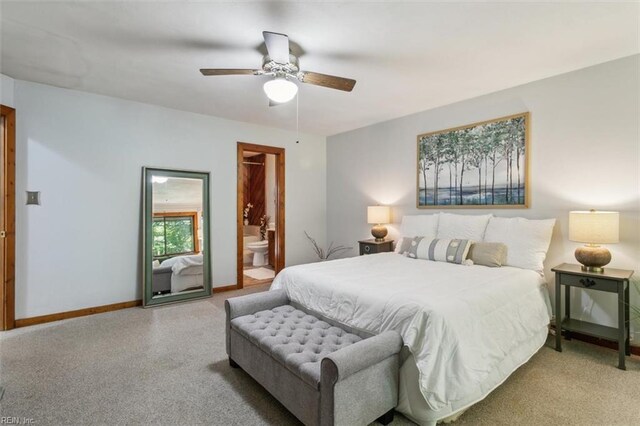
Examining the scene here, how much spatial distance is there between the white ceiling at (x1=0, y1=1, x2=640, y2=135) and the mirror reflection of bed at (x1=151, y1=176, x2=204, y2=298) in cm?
125

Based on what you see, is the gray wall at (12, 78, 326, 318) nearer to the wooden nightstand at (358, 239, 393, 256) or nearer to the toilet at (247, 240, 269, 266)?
the toilet at (247, 240, 269, 266)

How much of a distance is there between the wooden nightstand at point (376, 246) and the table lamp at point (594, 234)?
7.16ft

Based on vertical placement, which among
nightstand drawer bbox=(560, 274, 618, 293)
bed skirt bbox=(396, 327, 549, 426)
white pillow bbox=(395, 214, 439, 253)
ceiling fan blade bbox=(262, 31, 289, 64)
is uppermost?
ceiling fan blade bbox=(262, 31, 289, 64)

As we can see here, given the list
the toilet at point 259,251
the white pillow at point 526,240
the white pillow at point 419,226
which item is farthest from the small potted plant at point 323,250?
the white pillow at point 526,240

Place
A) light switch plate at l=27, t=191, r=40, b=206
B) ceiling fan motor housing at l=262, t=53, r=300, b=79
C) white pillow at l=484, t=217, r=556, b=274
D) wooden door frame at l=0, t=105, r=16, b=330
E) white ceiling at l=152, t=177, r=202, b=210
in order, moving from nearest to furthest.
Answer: ceiling fan motor housing at l=262, t=53, r=300, b=79 < white pillow at l=484, t=217, r=556, b=274 < wooden door frame at l=0, t=105, r=16, b=330 < light switch plate at l=27, t=191, r=40, b=206 < white ceiling at l=152, t=177, r=202, b=210

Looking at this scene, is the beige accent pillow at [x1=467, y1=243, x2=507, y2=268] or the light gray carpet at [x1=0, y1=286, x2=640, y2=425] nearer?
the light gray carpet at [x1=0, y1=286, x2=640, y2=425]

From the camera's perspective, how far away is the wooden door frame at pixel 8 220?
10.2 ft

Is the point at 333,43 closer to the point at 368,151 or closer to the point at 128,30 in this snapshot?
the point at 128,30

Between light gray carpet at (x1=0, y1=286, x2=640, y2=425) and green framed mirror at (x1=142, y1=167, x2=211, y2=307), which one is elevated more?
green framed mirror at (x1=142, y1=167, x2=211, y2=307)

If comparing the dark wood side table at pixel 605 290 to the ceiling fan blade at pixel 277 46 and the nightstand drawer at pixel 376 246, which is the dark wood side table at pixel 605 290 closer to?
the nightstand drawer at pixel 376 246

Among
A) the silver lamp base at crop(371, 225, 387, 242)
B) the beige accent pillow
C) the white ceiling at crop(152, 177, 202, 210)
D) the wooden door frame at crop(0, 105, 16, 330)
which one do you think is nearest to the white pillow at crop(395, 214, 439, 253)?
the silver lamp base at crop(371, 225, 387, 242)

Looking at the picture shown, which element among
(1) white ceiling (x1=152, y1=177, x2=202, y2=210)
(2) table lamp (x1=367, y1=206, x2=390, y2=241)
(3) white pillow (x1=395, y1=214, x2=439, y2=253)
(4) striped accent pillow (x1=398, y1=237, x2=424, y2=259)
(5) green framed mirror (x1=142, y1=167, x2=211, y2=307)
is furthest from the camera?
(2) table lamp (x1=367, y1=206, x2=390, y2=241)

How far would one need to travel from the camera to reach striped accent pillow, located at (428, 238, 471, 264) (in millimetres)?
3133

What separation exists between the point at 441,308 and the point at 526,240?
1782 millimetres
